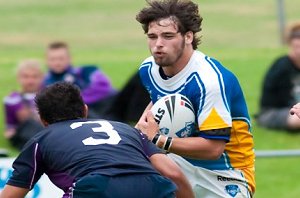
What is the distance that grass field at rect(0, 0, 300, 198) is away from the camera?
47.3 ft

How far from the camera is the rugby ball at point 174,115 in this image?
7637 mm

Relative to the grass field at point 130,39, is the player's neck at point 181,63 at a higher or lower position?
higher

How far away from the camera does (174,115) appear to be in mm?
7656

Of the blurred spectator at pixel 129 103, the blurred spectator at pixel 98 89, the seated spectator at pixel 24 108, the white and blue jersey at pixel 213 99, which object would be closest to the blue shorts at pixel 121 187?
the white and blue jersey at pixel 213 99

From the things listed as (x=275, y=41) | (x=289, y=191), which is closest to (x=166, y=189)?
(x=289, y=191)

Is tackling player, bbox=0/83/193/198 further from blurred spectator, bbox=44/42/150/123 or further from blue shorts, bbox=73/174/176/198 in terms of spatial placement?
blurred spectator, bbox=44/42/150/123

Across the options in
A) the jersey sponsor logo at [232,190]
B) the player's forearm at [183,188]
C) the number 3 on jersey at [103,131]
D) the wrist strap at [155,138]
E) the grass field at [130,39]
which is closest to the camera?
the number 3 on jersey at [103,131]

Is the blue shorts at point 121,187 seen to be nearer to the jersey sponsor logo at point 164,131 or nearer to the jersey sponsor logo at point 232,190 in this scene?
the jersey sponsor logo at point 164,131

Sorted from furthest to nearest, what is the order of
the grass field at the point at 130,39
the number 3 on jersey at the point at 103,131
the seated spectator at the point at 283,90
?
the grass field at the point at 130,39 → the seated spectator at the point at 283,90 → the number 3 on jersey at the point at 103,131

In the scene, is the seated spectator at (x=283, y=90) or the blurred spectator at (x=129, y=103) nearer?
the seated spectator at (x=283, y=90)

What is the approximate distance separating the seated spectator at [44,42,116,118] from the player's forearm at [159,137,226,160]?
6404 mm

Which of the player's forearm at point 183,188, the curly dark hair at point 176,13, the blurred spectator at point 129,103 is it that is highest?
the curly dark hair at point 176,13

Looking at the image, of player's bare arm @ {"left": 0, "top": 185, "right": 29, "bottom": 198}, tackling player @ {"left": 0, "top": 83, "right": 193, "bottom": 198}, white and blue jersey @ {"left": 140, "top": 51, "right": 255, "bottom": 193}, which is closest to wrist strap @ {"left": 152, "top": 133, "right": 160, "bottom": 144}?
white and blue jersey @ {"left": 140, "top": 51, "right": 255, "bottom": 193}

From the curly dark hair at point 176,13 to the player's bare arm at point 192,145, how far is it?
0.64m
